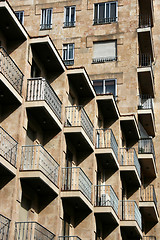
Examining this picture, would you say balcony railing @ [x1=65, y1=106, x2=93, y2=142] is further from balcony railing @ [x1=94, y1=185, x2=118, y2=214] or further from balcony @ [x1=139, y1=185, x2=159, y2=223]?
balcony @ [x1=139, y1=185, x2=159, y2=223]

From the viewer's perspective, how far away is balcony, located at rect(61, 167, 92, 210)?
2250 centimetres

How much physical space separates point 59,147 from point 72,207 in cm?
335

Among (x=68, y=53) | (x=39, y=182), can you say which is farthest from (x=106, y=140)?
(x=39, y=182)

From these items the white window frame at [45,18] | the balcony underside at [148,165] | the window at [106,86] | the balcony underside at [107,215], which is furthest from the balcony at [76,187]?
the white window frame at [45,18]

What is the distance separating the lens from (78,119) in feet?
83.9

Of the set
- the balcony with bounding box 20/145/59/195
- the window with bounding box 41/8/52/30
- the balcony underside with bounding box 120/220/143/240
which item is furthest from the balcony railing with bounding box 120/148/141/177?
the window with bounding box 41/8/52/30

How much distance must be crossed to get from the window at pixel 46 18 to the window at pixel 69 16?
1032mm

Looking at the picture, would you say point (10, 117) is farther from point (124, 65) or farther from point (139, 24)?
point (139, 24)

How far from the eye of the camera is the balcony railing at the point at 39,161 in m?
19.8

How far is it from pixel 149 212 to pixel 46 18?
48.1 ft

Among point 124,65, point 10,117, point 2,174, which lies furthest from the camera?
point 124,65

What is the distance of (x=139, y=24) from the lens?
34344 millimetres

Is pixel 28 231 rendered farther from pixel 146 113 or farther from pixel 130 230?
pixel 146 113

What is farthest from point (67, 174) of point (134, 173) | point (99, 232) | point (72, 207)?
point (134, 173)
